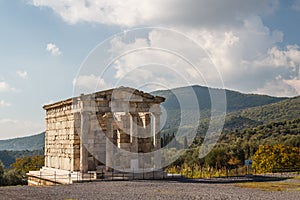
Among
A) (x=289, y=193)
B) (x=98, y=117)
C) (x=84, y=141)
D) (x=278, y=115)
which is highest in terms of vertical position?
(x=278, y=115)

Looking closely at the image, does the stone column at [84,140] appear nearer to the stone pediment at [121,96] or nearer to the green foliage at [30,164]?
the stone pediment at [121,96]

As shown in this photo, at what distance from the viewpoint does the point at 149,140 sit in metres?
29.4

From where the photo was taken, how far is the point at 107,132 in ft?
89.8

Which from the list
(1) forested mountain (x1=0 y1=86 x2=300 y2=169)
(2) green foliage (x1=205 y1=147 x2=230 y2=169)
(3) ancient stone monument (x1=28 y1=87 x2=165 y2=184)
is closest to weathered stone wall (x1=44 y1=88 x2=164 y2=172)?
(3) ancient stone monument (x1=28 y1=87 x2=165 y2=184)

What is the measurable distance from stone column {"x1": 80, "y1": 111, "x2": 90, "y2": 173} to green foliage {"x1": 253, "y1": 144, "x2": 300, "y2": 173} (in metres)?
17.0

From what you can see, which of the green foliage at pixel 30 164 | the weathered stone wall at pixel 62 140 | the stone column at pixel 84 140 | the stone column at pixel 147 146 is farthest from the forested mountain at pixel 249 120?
the green foliage at pixel 30 164

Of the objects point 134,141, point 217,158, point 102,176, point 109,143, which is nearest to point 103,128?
point 109,143

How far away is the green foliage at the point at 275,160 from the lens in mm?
35281

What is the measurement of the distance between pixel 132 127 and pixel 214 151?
2638 centimetres

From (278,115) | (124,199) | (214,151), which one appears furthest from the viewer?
(278,115)

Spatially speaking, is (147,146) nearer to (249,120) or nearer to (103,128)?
(103,128)

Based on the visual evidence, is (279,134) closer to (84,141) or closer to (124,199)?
(84,141)

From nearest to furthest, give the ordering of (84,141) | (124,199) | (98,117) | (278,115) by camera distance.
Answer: (124,199)
(84,141)
(98,117)
(278,115)

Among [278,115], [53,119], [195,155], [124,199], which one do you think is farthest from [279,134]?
[124,199]
